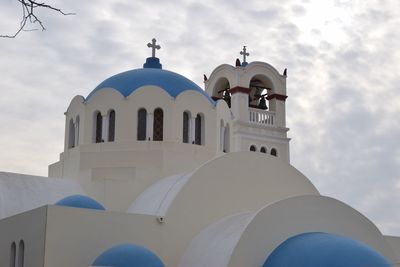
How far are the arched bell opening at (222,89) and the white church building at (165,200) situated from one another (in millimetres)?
11351

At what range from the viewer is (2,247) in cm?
1341

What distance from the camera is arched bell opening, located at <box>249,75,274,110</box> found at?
29172 millimetres

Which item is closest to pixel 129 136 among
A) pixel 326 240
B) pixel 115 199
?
pixel 115 199

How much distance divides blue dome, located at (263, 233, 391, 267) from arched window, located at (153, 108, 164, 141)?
573cm

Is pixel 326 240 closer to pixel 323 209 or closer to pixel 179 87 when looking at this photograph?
pixel 323 209

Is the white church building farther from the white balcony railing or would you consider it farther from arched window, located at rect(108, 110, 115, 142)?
the white balcony railing

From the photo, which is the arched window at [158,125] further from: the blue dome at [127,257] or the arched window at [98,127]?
the blue dome at [127,257]

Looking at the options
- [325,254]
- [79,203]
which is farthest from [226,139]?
[325,254]

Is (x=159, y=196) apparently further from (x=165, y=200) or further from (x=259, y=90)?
(x=259, y=90)

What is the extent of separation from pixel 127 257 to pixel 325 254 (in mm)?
3340

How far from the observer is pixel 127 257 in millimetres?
11234

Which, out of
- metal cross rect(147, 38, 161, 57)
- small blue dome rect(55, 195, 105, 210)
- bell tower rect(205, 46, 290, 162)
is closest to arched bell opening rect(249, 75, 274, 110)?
bell tower rect(205, 46, 290, 162)

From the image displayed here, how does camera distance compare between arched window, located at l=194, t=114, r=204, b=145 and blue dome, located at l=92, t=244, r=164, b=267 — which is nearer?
Result: blue dome, located at l=92, t=244, r=164, b=267

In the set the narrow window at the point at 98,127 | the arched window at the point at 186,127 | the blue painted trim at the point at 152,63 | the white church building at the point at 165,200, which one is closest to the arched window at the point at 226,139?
the white church building at the point at 165,200
